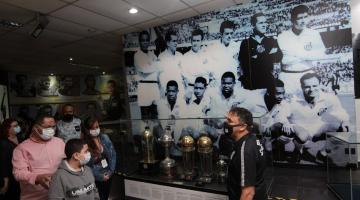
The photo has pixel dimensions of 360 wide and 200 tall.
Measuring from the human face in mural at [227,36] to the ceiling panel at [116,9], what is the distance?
54.7 inches

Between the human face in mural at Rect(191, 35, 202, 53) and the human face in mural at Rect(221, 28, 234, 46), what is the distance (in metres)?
0.48

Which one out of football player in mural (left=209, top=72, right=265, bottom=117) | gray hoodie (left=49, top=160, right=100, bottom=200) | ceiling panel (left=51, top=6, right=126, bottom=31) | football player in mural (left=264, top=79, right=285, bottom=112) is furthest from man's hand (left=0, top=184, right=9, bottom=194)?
football player in mural (left=264, top=79, right=285, bottom=112)

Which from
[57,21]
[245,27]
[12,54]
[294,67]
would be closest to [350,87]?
[294,67]

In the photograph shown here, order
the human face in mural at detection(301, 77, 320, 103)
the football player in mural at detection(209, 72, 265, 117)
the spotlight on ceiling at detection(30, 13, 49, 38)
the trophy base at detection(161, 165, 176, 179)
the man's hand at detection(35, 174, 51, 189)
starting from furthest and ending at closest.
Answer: the football player in mural at detection(209, 72, 265, 117) < the spotlight on ceiling at detection(30, 13, 49, 38) < the human face in mural at detection(301, 77, 320, 103) < the trophy base at detection(161, 165, 176, 179) < the man's hand at detection(35, 174, 51, 189)

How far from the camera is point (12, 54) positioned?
7.45 metres

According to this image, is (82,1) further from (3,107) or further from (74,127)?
(3,107)

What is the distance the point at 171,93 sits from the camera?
5410mm

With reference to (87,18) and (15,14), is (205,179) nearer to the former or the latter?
(87,18)

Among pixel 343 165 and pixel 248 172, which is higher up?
pixel 248 172

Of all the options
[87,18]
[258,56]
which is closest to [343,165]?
[258,56]

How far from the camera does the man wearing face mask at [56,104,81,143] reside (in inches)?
161

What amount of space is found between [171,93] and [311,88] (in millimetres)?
2635

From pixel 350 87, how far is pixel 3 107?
9633mm

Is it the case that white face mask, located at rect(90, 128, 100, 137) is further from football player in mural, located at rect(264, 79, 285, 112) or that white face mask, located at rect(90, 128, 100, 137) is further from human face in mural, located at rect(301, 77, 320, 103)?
human face in mural, located at rect(301, 77, 320, 103)
